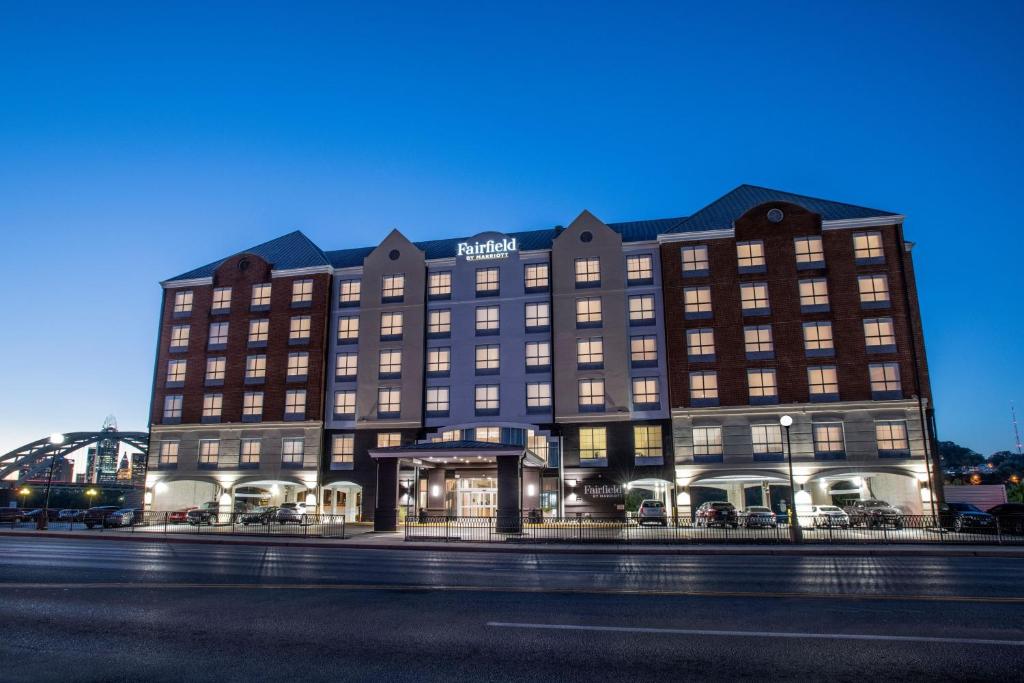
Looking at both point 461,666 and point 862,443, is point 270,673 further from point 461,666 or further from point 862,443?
point 862,443

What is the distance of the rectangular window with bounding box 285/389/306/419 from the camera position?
52891 millimetres

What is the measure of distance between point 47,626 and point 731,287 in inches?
1791

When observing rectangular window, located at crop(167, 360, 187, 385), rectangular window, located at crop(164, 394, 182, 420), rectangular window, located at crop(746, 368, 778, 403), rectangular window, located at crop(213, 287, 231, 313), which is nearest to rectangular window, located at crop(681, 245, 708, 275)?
rectangular window, located at crop(746, 368, 778, 403)

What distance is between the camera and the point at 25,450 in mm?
76938

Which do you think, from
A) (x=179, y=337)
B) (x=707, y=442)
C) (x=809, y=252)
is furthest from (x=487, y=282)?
(x=179, y=337)

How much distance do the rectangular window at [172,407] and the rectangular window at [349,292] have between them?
16.0 meters

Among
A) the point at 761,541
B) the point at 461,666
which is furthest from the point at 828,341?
the point at 461,666

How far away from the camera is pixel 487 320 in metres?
51.8

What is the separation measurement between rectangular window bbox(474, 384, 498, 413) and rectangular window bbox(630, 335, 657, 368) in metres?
10.4

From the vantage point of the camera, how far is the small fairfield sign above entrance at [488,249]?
5247cm

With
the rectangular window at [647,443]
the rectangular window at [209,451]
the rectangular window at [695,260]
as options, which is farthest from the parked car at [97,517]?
the rectangular window at [695,260]

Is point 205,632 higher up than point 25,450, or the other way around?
point 25,450

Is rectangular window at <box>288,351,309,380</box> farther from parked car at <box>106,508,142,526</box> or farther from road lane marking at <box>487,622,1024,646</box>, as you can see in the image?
road lane marking at <box>487,622,1024,646</box>

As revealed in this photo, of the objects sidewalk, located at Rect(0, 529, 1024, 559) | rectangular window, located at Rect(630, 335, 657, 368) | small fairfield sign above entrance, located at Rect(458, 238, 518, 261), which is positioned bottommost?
sidewalk, located at Rect(0, 529, 1024, 559)
